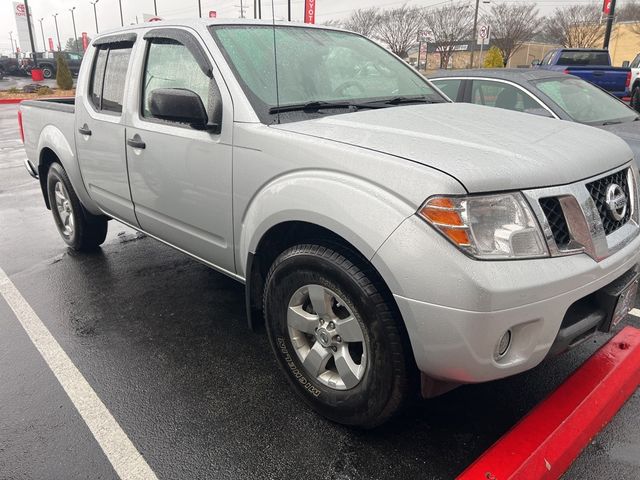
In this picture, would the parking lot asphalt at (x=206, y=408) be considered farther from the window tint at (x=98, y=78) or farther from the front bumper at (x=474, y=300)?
the window tint at (x=98, y=78)

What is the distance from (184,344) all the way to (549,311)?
7.30 ft

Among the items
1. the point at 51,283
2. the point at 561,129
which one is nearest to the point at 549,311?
the point at 561,129

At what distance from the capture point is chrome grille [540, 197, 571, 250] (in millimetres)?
2020

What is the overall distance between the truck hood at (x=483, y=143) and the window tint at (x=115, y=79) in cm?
171

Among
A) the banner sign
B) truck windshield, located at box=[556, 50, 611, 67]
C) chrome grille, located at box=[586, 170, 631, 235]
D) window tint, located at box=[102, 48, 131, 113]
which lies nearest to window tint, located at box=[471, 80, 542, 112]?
chrome grille, located at box=[586, 170, 631, 235]

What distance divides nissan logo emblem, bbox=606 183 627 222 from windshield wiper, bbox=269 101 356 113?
1344 mm

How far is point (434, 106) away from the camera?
3074 mm

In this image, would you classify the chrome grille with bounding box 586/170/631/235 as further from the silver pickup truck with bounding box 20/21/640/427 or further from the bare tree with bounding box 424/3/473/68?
the bare tree with bounding box 424/3/473/68

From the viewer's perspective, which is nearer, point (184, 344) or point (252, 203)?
point (252, 203)

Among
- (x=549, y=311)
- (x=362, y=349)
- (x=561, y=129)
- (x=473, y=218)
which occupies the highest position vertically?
(x=561, y=129)

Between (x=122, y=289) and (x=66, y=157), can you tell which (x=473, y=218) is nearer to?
(x=122, y=289)

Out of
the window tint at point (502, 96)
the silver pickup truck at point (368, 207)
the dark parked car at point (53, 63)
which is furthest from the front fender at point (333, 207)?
the dark parked car at point (53, 63)

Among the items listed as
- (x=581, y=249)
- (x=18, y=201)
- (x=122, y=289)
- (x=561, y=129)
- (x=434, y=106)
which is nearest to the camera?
(x=581, y=249)

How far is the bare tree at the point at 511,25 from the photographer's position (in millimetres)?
43562
